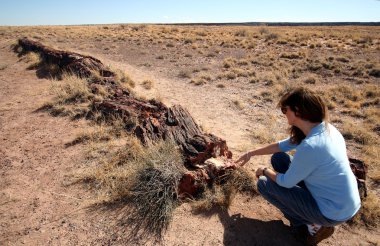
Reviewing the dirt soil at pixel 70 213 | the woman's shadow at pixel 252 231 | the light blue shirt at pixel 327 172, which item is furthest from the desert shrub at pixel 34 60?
the light blue shirt at pixel 327 172

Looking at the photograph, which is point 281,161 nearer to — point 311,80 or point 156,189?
point 156,189

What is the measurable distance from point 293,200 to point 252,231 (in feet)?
2.34

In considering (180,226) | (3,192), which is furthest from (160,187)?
(3,192)

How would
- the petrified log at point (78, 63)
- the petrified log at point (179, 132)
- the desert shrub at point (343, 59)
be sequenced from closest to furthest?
1. the petrified log at point (179, 132)
2. the petrified log at point (78, 63)
3. the desert shrub at point (343, 59)

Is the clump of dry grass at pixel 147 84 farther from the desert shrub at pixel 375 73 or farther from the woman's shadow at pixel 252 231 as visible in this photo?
the desert shrub at pixel 375 73

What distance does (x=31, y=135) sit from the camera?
20.0 feet

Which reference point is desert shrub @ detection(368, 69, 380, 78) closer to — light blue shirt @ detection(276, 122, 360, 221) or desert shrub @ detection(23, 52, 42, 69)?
light blue shirt @ detection(276, 122, 360, 221)

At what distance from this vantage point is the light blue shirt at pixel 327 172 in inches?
106

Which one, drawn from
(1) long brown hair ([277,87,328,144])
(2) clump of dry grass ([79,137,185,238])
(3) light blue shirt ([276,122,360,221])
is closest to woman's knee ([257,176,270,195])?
(3) light blue shirt ([276,122,360,221])

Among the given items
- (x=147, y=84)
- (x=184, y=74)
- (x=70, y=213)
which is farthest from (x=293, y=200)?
(x=184, y=74)

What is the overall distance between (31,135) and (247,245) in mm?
4711

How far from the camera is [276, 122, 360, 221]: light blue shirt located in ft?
8.84

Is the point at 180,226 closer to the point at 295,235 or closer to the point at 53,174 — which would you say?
the point at 295,235

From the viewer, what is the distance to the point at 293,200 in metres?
3.07
